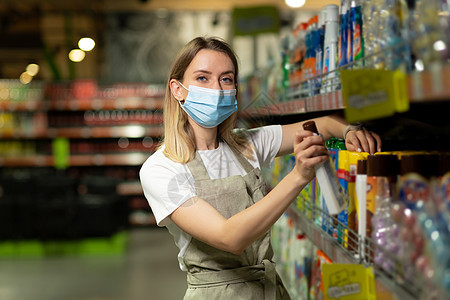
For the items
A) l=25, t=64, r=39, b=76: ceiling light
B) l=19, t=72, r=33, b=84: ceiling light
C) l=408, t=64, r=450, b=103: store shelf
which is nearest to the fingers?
l=408, t=64, r=450, b=103: store shelf

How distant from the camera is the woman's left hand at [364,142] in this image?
63.3 inches

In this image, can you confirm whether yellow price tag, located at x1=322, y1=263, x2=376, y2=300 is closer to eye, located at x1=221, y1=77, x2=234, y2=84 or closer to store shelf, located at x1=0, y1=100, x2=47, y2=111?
eye, located at x1=221, y1=77, x2=234, y2=84

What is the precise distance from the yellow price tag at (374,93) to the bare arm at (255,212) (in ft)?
0.71

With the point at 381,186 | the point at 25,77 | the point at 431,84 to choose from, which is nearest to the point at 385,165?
the point at 381,186

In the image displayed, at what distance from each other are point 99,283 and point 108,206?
1680 millimetres

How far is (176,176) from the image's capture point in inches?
67.7

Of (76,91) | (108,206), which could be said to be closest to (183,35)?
(76,91)

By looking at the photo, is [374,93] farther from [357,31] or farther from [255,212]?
[357,31]

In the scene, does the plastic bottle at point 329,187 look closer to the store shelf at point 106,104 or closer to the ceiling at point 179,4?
the store shelf at point 106,104

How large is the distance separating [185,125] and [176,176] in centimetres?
31

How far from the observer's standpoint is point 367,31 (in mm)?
1505

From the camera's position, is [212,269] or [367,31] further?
[212,269]

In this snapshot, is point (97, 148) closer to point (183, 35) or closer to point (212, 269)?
point (183, 35)

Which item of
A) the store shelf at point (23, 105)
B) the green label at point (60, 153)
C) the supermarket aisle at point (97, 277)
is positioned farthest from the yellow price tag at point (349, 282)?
the store shelf at point (23, 105)
